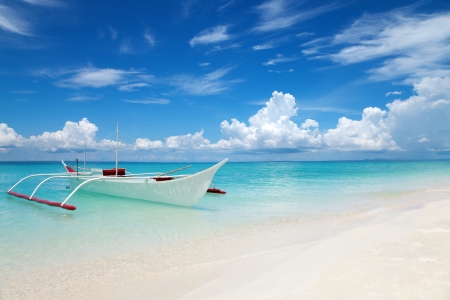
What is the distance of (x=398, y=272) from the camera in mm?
4062

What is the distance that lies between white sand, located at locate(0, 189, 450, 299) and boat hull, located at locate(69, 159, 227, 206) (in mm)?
4455

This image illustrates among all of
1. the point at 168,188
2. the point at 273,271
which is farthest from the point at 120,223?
the point at 273,271

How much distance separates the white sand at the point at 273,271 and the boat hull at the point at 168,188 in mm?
4455

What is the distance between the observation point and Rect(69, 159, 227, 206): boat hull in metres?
11.0

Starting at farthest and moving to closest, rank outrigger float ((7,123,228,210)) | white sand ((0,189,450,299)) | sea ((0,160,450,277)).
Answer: outrigger float ((7,123,228,210)) → sea ((0,160,450,277)) → white sand ((0,189,450,299))

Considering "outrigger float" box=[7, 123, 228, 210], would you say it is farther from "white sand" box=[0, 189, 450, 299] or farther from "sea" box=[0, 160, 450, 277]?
"white sand" box=[0, 189, 450, 299]

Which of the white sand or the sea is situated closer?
the white sand

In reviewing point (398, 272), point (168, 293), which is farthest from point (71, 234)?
point (398, 272)

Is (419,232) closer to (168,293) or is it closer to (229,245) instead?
(229,245)

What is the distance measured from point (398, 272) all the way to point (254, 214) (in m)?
5.81

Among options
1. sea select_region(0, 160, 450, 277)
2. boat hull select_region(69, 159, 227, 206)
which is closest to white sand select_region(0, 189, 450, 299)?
sea select_region(0, 160, 450, 277)

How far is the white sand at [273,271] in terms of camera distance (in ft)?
12.1

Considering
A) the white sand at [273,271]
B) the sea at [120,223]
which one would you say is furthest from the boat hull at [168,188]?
the white sand at [273,271]

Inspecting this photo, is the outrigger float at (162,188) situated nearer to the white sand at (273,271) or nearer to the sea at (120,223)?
the sea at (120,223)
